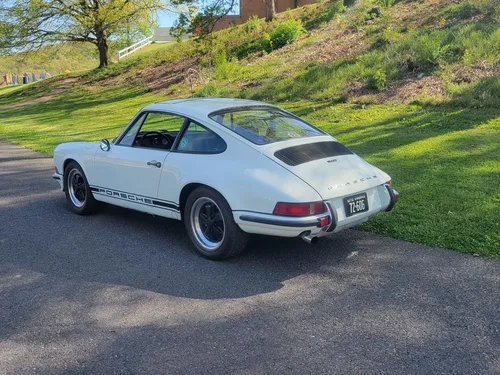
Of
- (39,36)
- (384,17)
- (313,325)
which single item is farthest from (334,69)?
(39,36)

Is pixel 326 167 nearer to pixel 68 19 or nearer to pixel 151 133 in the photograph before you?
pixel 151 133

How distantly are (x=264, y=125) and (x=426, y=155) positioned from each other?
420 cm

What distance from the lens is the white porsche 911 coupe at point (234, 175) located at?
14.2ft

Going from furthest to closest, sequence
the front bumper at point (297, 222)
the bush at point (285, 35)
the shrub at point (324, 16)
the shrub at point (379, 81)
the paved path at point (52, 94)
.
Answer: the paved path at point (52, 94)
the shrub at point (324, 16)
the bush at point (285, 35)
the shrub at point (379, 81)
the front bumper at point (297, 222)

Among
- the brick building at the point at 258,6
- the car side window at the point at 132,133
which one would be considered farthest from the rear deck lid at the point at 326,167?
the brick building at the point at 258,6

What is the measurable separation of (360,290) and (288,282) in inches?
23.9

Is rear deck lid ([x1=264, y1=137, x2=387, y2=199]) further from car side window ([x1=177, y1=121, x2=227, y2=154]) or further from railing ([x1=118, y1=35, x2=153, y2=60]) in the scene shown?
railing ([x1=118, y1=35, x2=153, y2=60])

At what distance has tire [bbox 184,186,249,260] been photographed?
457 cm

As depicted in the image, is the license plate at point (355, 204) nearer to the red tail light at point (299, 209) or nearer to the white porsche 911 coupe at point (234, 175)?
the white porsche 911 coupe at point (234, 175)

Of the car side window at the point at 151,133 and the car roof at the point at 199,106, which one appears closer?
the car roof at the point at 199,106

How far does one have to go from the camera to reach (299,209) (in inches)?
166

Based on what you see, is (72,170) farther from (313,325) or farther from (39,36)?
(39,36)

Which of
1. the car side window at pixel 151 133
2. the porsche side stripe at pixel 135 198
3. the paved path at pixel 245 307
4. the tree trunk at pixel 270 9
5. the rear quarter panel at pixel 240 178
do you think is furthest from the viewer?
the tree trunk at pixel 270 9

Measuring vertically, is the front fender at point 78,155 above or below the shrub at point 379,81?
below
